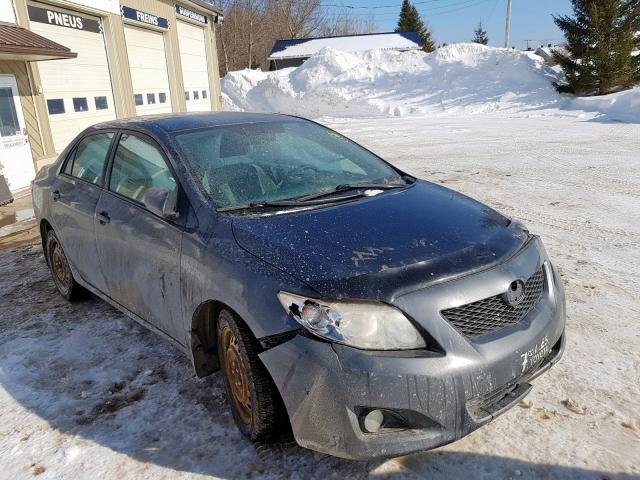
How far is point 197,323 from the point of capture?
9.00 ft

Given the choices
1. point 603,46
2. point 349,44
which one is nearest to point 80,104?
point 603,46

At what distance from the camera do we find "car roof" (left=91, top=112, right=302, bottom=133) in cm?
341

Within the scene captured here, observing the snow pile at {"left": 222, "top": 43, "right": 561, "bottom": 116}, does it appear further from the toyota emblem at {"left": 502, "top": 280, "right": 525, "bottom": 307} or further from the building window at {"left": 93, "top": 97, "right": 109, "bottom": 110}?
the toyota emblem at {"left": 502, "top": 280, "right": 525, "bottom": 307}

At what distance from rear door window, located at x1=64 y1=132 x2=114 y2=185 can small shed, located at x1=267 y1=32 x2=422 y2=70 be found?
36024mm

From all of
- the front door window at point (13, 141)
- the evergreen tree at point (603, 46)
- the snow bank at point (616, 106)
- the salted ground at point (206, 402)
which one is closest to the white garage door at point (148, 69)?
the front door window at point (13, 141)

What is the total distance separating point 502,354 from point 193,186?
5.96 feet

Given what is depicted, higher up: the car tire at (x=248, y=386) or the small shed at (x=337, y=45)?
the small shed at (x=337, y=45)

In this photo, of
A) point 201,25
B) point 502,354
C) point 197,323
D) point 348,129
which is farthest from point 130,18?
point 502,354

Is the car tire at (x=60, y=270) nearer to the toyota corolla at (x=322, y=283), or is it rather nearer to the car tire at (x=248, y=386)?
the toyota corolla at (x=322, y=283)

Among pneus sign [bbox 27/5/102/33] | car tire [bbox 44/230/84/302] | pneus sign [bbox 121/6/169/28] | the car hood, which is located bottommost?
car tire [bbox 44/230/84/302]

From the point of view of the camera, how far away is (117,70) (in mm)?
13805

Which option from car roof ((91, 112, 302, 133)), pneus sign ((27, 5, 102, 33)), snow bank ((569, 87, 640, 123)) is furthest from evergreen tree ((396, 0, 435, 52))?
car roof ((91, 112, 302, 133))

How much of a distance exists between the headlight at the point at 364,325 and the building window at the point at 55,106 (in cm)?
1128

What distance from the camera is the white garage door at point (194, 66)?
1841 cm
